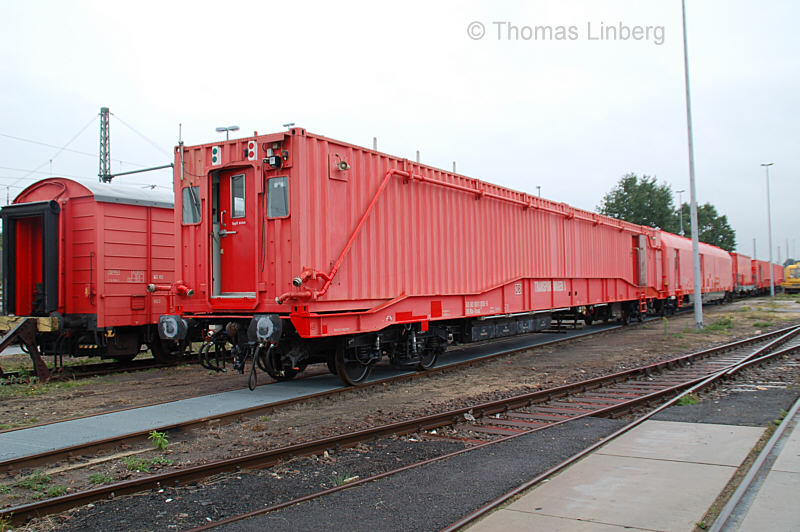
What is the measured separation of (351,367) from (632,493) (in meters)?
5.83

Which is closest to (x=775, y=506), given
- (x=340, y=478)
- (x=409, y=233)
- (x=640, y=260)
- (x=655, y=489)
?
(x=655, y=489)

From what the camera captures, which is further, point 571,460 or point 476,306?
point 476,306

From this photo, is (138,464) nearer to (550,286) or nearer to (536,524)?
(536,524)

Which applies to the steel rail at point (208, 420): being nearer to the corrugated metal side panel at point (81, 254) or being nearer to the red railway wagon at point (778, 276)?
the corrugated metal side panel at point (81, 254)

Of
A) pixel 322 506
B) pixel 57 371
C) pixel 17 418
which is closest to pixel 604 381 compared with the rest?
pixel 322 506

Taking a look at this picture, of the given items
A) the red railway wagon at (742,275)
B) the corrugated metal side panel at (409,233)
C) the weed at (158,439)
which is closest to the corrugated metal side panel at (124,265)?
the corrugated metal side panel at (409,233)

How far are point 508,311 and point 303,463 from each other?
8503 mm

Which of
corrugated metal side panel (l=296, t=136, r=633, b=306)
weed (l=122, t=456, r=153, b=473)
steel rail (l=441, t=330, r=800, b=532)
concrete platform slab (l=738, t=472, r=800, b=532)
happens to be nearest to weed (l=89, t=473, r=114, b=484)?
weed (l=122, t=456, r=153, b=473)

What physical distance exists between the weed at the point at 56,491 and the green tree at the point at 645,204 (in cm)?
6286

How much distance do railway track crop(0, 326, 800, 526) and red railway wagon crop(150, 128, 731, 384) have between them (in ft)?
8.04

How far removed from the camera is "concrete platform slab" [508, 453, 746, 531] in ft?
13.3

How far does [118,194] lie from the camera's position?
39.1 ft

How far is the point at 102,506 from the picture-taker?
4.56 m

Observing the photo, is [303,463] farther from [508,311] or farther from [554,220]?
[554,220]
